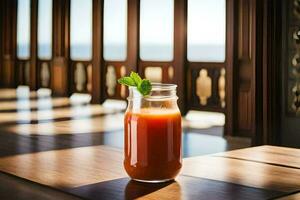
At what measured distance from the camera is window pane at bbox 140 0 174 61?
574 centimetres

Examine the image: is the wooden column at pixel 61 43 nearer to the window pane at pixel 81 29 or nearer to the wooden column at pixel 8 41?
the window pane at pixel 81 29

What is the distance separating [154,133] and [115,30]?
17.5ft

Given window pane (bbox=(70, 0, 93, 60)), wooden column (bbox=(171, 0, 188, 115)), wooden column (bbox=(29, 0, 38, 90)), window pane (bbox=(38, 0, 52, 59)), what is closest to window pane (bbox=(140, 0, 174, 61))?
wooden column (bbox=(171, 0, 188, 115))

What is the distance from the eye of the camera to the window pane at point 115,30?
634 cm

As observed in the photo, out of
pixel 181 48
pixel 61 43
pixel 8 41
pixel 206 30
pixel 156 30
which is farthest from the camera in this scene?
pixel 8 41

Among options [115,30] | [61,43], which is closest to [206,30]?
[115,30]

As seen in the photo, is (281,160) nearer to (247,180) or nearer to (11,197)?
(247,180)

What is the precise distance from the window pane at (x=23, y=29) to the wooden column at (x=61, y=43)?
83 centimetres

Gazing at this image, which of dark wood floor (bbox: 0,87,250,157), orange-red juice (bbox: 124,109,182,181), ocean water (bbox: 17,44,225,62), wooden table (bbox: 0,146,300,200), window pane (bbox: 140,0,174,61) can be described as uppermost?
window pane (bbox: 140,0,174,61)

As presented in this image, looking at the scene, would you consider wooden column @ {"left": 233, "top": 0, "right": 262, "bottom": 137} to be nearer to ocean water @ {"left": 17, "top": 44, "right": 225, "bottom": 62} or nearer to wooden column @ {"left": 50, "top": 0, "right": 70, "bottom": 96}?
ocean water @ {"left": 17, "top": 44, "right": 225, "bottom": 62}

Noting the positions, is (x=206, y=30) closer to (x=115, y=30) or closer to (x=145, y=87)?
(x=115, y=30)

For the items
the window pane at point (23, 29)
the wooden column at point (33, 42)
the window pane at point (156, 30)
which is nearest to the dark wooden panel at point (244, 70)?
the window pane at point (156, 30)

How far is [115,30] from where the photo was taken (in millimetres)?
6449

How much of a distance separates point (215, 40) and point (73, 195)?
4.27 meters
